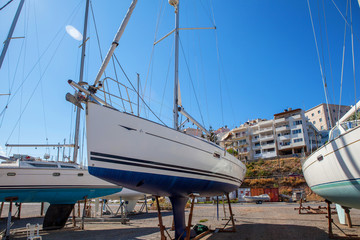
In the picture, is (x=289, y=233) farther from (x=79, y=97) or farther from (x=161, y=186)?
(x=79, y=97)

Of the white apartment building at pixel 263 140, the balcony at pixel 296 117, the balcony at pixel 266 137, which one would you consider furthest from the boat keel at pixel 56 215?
the balcony at pixel 296 117

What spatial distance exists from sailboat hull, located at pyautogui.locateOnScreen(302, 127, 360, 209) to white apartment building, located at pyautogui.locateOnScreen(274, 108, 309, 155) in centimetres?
4446

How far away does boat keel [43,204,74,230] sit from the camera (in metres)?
9.51

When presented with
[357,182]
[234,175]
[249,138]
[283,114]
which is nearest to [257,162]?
[249,138]

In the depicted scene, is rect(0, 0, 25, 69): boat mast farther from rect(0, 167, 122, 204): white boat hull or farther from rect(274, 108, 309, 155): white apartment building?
rect(274, 108, 309, 155): white apartment building

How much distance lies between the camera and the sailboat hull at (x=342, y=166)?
422 cm

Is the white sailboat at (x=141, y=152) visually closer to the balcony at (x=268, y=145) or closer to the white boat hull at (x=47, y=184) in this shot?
the white boat hull at (x=47, y=184)

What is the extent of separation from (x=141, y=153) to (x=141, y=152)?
21 millimetres

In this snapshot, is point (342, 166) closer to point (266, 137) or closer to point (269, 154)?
point (269, 154)

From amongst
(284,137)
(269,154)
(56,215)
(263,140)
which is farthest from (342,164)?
(263,140)

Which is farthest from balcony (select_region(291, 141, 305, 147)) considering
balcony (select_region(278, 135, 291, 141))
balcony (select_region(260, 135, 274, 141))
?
balcony (select_region(260, 135, 274, 141))

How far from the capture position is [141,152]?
15.1 feet

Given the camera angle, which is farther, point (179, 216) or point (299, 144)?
point (299, 144)

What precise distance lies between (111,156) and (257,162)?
4692 centimetres
